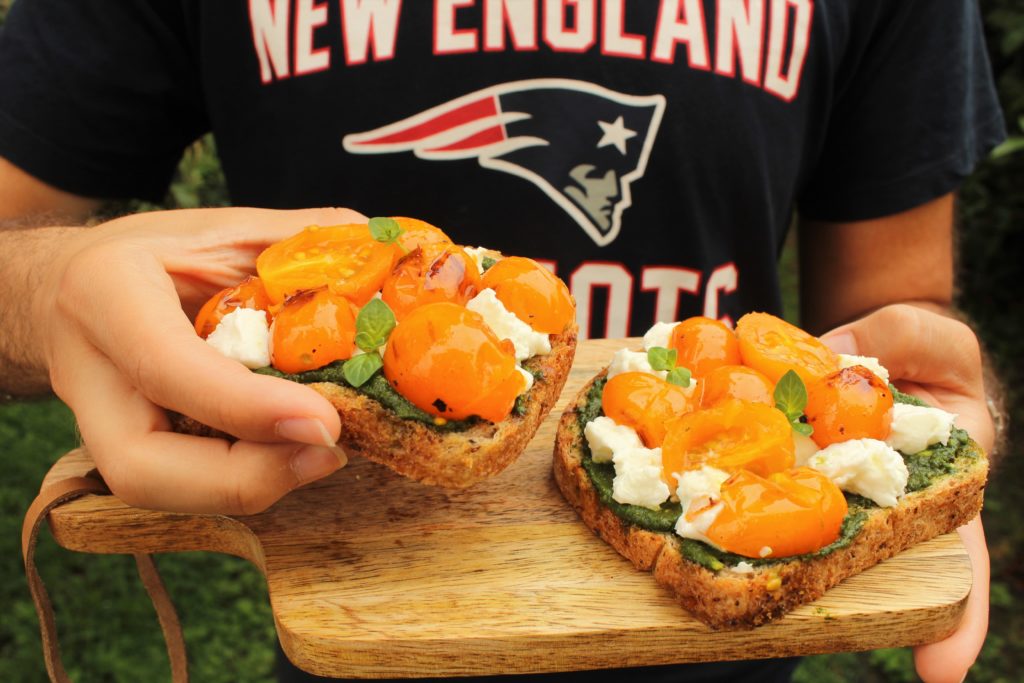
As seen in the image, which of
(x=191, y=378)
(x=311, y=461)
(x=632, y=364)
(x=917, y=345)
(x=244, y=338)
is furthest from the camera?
(x=917, y=345)

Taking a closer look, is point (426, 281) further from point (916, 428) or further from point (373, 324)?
point (916, 428)

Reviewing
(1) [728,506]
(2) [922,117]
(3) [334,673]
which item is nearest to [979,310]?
A: (2) [922,117]

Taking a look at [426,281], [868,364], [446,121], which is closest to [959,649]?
[868,364]

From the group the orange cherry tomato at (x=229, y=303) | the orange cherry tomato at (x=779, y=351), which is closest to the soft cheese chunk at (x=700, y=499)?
the orange cherry tomato at (x=779, y=351)

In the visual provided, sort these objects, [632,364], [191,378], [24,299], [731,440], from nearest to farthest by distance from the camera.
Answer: [191,378] < [731,440] < [24,299] < [632,364]

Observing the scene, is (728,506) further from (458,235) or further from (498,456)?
(458,235)

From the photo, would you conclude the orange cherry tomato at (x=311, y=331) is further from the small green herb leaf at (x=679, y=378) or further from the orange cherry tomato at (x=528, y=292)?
the small green herb leaf at (x=679, y=378)
